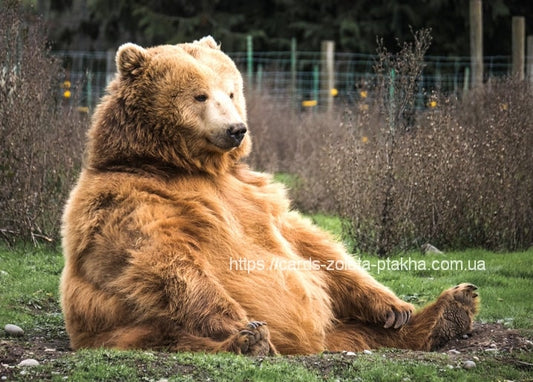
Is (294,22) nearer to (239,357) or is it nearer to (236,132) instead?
(236,132)

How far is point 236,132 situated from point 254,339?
4.26ft

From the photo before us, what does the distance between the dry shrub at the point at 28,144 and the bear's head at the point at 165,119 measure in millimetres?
3815

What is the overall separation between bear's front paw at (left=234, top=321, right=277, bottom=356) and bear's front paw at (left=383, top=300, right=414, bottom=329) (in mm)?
1246

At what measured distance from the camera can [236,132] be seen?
564 cm

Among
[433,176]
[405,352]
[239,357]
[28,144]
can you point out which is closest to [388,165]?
[433,176]

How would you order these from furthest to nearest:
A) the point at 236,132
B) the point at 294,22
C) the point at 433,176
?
the point at 294,22 < the point at 433,176 < the point at 236,132

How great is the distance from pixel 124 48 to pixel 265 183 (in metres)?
1.31

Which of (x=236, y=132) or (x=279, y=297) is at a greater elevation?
(x=236, y=132)

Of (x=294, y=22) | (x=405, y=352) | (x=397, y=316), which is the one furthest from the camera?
(x=294, y=22)

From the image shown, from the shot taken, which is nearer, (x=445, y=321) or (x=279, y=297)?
(x=279, y=297)

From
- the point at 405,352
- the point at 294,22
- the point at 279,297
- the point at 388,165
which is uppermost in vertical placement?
the point at 294,22

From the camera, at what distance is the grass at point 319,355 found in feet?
15.9

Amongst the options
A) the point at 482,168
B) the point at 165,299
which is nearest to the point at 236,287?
the point at 165,299

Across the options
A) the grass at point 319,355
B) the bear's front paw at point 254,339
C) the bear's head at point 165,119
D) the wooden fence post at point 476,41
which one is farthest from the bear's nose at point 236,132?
the wooden fence post at point 476,41
